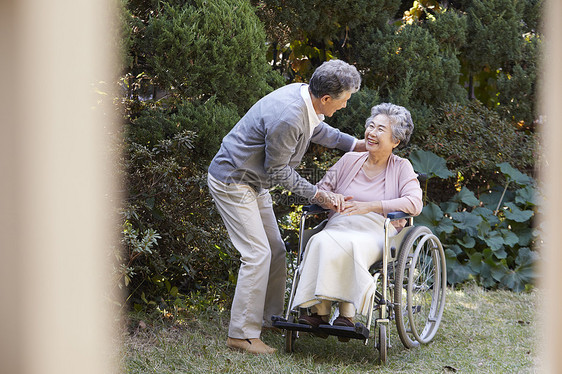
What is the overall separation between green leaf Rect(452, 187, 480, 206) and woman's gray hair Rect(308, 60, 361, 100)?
8.09 ft

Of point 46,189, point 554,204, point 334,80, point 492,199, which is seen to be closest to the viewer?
point 554,204

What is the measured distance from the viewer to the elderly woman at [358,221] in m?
2.60

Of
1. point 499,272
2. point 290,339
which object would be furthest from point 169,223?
point 499,272

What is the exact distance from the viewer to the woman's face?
2902 mm

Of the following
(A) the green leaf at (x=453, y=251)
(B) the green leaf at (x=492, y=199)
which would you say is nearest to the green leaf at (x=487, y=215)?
(B) the green leaf at (x=492, y=199)

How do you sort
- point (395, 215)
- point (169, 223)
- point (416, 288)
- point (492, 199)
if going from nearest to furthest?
1. point (395, 215)
2. point (416, 288)
3. point (169, 223)
4. point (492, 199)

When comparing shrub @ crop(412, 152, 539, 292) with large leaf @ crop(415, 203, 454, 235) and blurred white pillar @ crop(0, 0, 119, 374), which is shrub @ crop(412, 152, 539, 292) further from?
blurred white pillar @ crop(0, 0, 119, 374)

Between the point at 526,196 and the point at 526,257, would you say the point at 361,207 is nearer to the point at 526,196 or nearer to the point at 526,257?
the point at 526,257

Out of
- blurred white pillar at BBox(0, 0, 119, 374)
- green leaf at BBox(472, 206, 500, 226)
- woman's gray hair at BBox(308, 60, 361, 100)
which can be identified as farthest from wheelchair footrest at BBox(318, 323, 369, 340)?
green leaf at BBox(472, 206, 500, 226)

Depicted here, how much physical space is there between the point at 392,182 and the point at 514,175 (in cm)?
224

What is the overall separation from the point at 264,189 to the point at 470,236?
2.44m

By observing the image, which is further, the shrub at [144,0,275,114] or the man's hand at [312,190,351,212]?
the shrub at [144,0,275,114]

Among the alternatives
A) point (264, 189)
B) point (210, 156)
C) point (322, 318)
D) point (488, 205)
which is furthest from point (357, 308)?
point (488, 205)

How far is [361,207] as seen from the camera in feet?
9.18
